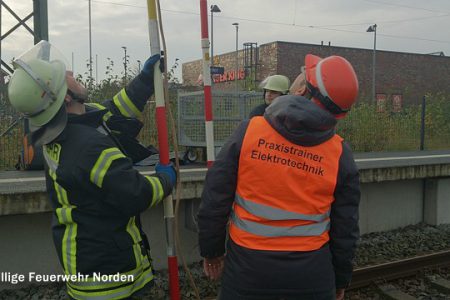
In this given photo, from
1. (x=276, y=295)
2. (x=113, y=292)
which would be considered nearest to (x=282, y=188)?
(x=276, y=295)

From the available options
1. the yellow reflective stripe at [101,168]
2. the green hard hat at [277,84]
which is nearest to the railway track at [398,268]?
the green hard hat at [277,84]

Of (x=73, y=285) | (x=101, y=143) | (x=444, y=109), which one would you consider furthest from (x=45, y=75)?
(x=444, y=109)

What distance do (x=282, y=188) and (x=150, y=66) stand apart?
118 centimetres

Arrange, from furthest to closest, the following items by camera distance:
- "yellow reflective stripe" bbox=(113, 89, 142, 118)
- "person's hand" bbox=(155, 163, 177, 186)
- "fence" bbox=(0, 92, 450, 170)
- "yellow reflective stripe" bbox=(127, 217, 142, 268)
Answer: "fence" bbox=(0, 92, 450, 170), "yellow reflective stripe" bbox=(113, 89, 142, 118), "person's hand" bbox=(155, 163, 177, 186), "yellow reflective stripe" bbox=(127, 217, 142, 268)

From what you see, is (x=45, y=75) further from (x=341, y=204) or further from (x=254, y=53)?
(x=254, y=53)

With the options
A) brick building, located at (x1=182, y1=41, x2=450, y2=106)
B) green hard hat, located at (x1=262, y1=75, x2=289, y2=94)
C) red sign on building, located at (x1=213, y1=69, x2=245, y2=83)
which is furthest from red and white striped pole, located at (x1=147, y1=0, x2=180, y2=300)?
red sign on building, located at (x1=213, y1=69, x2=245, y2=83)

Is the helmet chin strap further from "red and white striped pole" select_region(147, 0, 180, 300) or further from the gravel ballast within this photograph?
the gravel ballast

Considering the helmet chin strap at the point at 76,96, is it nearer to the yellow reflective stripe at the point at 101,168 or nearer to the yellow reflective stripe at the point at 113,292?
the yellow reflective stripe at the point at 101,168

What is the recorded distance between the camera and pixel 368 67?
118ft

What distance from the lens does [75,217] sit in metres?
2.27

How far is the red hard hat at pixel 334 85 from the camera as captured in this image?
215 centimetres

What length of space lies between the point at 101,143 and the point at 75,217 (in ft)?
1.35

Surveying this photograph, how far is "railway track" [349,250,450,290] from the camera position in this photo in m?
5.51

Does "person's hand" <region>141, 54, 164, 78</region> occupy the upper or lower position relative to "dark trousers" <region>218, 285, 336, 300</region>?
upper
